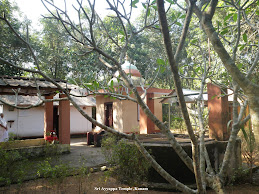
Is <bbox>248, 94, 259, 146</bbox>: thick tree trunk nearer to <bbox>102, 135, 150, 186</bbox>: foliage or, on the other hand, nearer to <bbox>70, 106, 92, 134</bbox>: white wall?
<bbox>102, 135, 150, 186</bbox>: foliage

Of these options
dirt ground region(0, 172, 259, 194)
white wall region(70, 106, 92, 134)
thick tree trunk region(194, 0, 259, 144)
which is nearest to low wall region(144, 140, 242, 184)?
dirt ground region(0, 172, 259, 194)

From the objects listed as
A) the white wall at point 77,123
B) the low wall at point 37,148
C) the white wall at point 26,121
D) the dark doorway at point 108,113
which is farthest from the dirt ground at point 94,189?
the white wall at point 77,123

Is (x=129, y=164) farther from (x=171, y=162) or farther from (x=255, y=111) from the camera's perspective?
(x=255, y=111)

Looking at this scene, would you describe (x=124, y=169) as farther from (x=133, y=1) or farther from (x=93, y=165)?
(x=133, y=1)

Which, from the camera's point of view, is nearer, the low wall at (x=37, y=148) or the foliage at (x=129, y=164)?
the foliage at (x=129, y=164)

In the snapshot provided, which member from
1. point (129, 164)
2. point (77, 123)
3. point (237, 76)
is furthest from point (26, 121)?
point (237, 76)

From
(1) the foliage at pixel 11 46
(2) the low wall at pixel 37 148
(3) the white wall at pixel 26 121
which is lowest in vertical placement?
(2) the low wall at pixel 37 148

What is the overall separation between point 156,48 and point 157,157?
60.6 feet

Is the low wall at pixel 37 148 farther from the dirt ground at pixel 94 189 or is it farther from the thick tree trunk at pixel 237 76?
the thick tree trunk at pixel 237 76

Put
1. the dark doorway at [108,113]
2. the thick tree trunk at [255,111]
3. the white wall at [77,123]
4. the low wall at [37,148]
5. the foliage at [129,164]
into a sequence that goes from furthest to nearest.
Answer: the white wall at [77,123]
the dark doorway at [108,113]
the low wall at [37,148]
the foliage at [129,164]
the thick tree trunk at [255,111]

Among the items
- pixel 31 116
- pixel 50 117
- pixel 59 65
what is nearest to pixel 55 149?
pixel 50 117

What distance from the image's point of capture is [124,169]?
4.58 meters

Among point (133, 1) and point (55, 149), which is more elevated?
point (133, 1)

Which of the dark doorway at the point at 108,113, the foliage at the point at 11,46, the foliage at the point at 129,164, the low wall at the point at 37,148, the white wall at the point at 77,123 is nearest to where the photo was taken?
the foliage at the point at 129,164
